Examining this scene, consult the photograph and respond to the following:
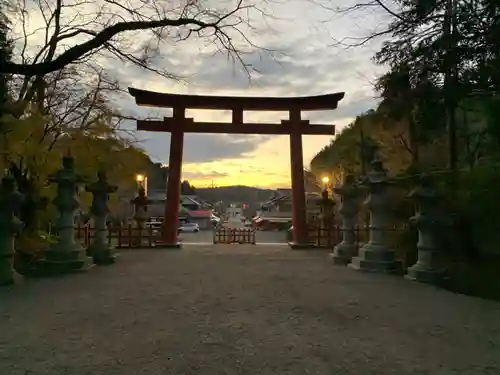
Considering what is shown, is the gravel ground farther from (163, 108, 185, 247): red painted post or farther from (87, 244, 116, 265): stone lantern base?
(163, 108, 185, 247): red painted post

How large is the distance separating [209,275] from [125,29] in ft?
13.1

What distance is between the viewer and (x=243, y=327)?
436cm

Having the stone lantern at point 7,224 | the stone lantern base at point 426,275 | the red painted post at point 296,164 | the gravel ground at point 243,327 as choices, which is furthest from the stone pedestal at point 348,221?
the stone lantern at point 7,224

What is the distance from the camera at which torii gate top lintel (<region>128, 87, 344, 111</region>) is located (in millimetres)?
14945

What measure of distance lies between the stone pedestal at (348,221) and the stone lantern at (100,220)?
4.69 meters

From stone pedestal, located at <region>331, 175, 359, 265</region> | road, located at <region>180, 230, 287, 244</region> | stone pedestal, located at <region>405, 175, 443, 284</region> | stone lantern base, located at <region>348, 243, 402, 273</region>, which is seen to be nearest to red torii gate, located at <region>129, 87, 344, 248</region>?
stone pedestal, located at <region>331, 175, 359, 265</region>

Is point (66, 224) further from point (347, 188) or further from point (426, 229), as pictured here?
point (426, 229)

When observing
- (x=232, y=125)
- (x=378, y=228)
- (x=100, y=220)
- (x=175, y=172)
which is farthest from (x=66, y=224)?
(x=232, y=125)

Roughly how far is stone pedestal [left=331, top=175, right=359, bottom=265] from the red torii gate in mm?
4648

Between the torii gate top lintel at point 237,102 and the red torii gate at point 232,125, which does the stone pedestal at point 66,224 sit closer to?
the red torii gate at point 232,125

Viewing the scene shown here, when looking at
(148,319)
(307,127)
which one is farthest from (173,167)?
(148,319)

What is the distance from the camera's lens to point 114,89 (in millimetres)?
10930

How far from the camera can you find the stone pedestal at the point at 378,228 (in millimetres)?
8375

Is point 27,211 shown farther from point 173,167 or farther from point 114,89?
point 173,167
